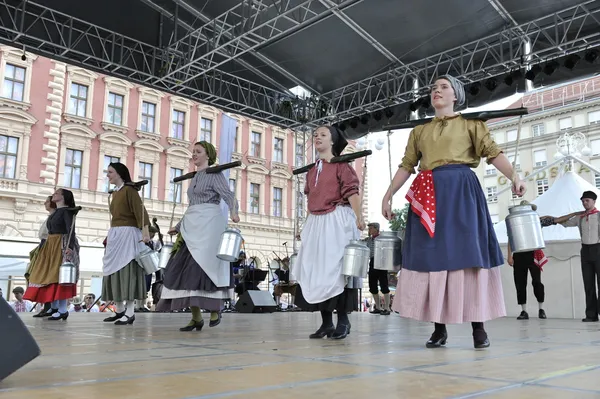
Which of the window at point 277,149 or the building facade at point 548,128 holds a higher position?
the building facade at point 548,128

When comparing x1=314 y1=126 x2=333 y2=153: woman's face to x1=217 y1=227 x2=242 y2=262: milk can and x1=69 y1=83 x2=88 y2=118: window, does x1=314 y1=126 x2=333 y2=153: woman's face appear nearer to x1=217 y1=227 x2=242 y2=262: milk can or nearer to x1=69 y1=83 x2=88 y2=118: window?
x1=217 y1=227 x2=242 y2=262: milk can

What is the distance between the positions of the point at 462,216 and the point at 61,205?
203 inches

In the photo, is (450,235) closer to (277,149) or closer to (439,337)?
(439,337)

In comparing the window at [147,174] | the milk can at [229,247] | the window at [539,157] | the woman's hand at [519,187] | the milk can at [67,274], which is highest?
the window at [539,157]

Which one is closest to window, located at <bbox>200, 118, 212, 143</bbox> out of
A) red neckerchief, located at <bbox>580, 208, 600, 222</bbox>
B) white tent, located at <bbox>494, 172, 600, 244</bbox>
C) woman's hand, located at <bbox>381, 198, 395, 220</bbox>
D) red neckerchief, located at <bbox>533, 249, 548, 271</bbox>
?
white tent, located at <bbox>494, 172, 600, 244</bbox>

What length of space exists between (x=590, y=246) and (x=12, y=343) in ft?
23.4

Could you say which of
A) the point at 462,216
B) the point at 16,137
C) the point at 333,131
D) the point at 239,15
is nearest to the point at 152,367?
the point at 462,216

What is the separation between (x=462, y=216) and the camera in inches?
124

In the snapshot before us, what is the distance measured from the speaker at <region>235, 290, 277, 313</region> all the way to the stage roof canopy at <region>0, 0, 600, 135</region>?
3.97m

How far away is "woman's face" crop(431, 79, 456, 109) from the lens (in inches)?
136

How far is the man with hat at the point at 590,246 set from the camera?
A: 22.6 feet

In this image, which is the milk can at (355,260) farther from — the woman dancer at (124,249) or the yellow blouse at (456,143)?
the woman dancer at (124,249)

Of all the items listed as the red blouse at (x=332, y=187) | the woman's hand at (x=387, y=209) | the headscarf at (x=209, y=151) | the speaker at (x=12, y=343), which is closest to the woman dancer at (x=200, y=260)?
the headscarf at (x=209, y=151)

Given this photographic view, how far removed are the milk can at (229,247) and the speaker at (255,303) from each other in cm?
566
